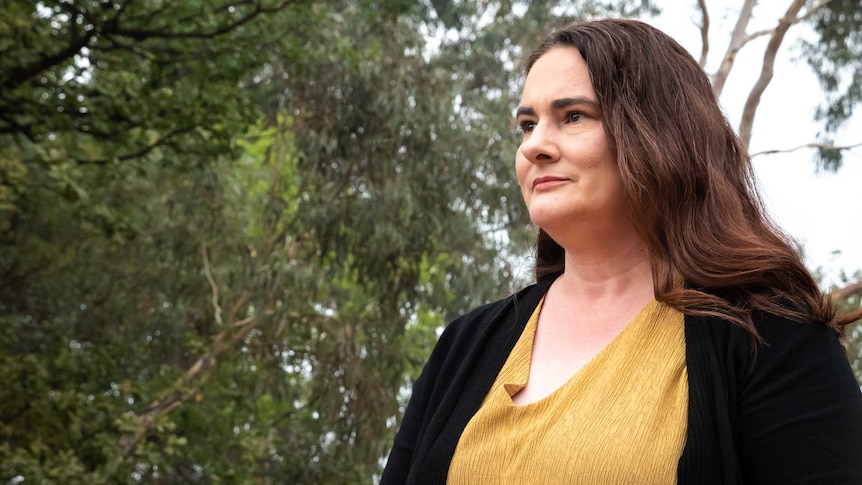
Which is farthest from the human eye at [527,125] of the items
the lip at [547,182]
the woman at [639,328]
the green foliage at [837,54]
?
the green foliage at [837,54]

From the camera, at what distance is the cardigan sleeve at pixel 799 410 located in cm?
139

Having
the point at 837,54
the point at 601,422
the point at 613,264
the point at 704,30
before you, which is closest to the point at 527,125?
the point at 613,264

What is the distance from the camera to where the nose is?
1677 millimetres

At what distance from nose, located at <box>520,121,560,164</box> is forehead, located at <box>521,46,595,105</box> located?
0.17 feet

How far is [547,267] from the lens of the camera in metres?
1.96

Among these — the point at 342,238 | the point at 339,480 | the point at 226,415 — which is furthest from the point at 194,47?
the point at 226,415

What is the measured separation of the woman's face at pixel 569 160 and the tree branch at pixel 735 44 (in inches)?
217

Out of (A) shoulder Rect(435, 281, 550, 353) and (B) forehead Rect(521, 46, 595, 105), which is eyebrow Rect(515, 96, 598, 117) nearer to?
(B) forehead Rect(521, 46, 595, 105)

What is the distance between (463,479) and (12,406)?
20.6 ft

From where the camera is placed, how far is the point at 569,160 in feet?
5.49

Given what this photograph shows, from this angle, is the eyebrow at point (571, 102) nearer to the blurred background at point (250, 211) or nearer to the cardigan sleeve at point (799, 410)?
the cardigan sleeve at point (799, 410)

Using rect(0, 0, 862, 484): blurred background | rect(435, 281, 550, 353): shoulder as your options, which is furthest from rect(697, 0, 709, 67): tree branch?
rect(435, 281, 550, 353): shoulder

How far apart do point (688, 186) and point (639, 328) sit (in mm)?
228

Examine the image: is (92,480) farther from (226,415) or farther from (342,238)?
(226,415)
